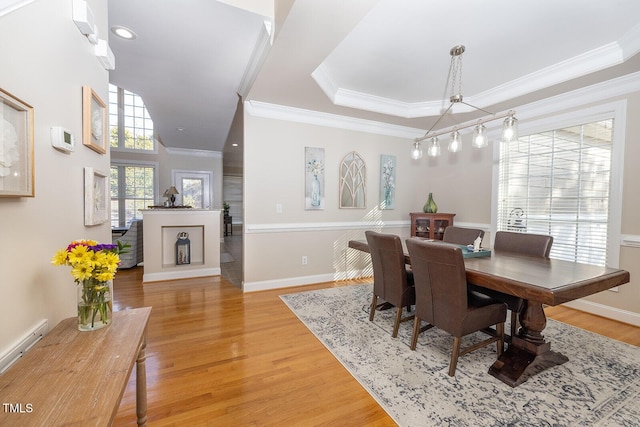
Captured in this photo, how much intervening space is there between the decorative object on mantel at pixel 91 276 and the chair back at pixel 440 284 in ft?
5.87

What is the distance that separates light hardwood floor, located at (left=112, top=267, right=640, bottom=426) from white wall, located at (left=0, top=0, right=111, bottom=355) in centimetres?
82

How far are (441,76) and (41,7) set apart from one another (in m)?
3.24

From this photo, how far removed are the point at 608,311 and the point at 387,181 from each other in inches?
115

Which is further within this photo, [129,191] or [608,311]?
[129,191]

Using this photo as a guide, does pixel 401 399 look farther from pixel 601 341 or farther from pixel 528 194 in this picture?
pixel 528 194

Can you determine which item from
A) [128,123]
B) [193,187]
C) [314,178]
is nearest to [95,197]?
[314,178]

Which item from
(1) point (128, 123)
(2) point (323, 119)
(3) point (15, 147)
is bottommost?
(3) point (15, 147)

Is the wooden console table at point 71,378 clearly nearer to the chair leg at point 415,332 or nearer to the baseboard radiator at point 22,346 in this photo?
the baseboard radiator at point 22,346

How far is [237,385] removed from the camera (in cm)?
177

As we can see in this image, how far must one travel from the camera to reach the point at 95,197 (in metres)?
1.58

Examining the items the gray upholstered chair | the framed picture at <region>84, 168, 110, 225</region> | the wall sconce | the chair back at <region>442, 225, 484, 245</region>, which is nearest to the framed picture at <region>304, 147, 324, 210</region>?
the chair back at <region>442, 225, 484, 245</region>

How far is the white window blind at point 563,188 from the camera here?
2.92 meters

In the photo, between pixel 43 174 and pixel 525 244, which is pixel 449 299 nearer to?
pixel 525 244

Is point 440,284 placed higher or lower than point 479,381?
higher
